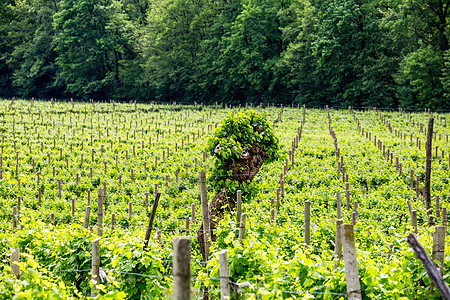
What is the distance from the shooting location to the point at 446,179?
1780 cm

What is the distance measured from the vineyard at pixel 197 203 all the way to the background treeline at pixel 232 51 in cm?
768

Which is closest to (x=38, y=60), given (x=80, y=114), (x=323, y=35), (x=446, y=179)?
(x=80, y=114)

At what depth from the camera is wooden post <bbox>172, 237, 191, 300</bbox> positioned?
144 inches

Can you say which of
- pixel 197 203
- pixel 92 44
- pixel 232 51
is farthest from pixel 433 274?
pixel 92 44

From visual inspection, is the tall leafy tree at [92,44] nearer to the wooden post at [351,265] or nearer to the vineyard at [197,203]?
the vineyard at [197,203]

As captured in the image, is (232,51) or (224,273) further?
(232,51)

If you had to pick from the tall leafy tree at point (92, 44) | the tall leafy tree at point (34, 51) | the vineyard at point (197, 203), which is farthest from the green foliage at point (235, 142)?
the tall leafy tree at point (34, 51)

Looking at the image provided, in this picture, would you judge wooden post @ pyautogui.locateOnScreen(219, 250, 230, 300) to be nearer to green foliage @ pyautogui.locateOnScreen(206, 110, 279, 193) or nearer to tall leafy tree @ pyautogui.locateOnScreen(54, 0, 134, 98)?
green foliage @ pyautogui.locateOnScreen(206, 110, 279, 193)

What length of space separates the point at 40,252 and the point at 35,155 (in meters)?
17.7

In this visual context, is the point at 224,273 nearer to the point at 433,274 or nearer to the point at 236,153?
the point at 433,274

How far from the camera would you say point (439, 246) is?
15.8 feet

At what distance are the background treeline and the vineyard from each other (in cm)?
768

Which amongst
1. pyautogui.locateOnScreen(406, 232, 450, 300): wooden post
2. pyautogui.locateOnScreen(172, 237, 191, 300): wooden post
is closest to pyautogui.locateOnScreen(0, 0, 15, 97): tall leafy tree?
pyautogui.locateOnScreen(172, 237, 191, 300): wooden post

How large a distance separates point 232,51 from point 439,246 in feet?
166
